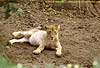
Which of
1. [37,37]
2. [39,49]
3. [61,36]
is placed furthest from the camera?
[61,36]

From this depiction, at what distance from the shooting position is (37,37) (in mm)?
5617

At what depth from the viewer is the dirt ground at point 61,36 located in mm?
5082

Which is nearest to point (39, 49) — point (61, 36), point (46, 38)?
point (46, 38)

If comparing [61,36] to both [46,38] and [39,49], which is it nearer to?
[46,38]

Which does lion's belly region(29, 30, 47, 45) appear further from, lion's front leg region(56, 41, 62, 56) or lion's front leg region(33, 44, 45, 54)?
lion's front leg region(56, 41, 62, 56)

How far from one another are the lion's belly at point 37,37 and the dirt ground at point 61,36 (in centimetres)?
9

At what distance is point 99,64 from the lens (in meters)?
1.54

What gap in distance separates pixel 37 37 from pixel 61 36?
0.82 metres

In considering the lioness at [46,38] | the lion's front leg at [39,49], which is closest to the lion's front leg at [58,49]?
the lioness at [46,38]

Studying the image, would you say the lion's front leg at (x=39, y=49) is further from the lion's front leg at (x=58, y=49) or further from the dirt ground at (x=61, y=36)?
the lion's front leg at (x=58, y=49)

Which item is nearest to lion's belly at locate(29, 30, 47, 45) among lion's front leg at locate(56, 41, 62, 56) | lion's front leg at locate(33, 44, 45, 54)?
lion's front leg at locate(33, 44, 45, 54)

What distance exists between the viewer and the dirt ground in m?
5.08

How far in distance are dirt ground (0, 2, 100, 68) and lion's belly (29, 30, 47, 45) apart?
3.5 inches

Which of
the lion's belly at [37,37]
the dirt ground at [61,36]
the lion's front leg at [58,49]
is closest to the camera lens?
the dirt ground at [61,36]
